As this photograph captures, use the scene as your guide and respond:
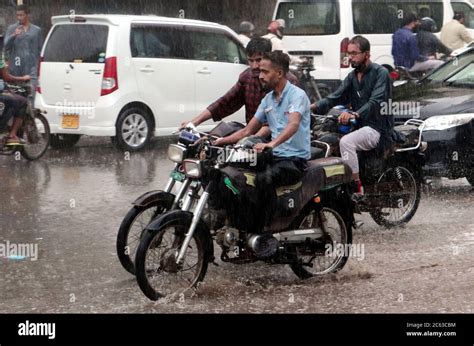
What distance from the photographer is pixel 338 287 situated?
6.94 metres

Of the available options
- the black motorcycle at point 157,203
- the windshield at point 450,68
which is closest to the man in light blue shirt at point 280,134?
the black motorcycle at point 157,203

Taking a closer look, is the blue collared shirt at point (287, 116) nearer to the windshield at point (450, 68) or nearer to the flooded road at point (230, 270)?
the flooded road at point (230, 270)

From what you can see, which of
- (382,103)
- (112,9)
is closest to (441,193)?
(382,103)

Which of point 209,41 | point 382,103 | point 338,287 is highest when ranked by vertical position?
point 209,41

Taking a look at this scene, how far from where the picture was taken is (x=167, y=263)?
6.38 metres

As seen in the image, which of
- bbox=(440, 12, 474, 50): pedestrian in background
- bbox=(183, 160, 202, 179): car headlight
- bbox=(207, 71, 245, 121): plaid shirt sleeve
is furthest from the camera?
bbox=(440, 12, 474, 50): pedestrian in background

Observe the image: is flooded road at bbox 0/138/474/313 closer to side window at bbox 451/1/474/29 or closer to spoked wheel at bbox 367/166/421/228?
spoked wheel at bbox 367/166/421/228

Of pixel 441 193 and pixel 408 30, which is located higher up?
pixel 408 30

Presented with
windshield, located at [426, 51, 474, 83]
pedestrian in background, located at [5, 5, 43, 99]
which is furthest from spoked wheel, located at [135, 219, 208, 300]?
pedestrian in background, located at [5, 5, 43, 99]

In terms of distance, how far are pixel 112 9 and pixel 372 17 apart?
8456 mm

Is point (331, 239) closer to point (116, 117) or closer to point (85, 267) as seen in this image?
point (85, 267)

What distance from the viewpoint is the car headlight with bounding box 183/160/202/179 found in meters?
6.49

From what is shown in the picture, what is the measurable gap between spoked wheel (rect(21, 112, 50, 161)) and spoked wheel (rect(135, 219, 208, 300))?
21.9 feet

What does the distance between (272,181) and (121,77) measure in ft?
23.5
